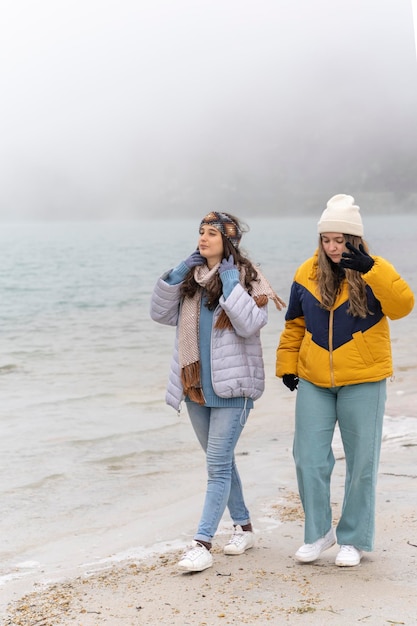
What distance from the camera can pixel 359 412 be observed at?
12.7 ft

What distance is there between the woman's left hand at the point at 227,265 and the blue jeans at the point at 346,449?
2.07 feet

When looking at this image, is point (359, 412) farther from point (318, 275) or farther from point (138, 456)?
point (138, 456)

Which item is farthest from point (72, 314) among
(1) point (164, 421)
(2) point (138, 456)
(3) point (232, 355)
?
(3) point (232, 355)

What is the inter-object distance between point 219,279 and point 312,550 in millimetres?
1326

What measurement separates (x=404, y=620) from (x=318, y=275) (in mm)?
1512

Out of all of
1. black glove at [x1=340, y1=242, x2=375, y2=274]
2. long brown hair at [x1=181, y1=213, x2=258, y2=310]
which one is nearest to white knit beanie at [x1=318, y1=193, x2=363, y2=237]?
black glove at [x1=340, y1=242, x2=375, y2=274]

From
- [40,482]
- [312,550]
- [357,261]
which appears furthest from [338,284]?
[40,482]

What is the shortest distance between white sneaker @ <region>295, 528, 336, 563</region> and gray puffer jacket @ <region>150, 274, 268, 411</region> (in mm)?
726

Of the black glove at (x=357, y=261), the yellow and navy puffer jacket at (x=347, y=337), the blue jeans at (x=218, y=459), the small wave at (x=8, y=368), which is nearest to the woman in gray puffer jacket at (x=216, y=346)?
the blue jeans at (x=218, y=459)

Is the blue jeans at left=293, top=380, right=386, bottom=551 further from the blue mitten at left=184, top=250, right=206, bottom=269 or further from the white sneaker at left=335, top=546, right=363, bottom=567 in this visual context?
the blue mitten at left=184, top=250, right=206, bottom=269

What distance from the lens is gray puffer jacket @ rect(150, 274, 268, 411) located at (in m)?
3.93

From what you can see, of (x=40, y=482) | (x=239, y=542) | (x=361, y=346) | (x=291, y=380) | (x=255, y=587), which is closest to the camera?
(x=255, y=587)

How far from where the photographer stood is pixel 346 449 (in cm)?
400

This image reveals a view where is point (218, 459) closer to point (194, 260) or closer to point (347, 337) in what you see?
point (347, 337)
